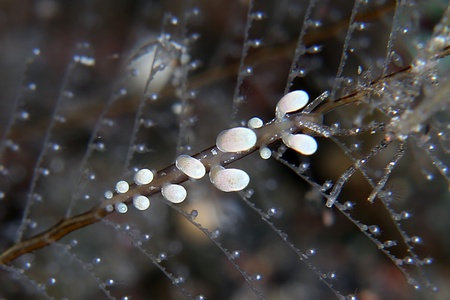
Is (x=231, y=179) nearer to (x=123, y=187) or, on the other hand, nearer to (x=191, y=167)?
(x=191, y=167)

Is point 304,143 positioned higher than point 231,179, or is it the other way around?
point 304,143

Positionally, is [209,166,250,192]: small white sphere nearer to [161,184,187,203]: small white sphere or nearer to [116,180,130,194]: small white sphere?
[161,184,187,203]: small white sphere

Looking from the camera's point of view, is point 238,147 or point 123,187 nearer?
point 238,147

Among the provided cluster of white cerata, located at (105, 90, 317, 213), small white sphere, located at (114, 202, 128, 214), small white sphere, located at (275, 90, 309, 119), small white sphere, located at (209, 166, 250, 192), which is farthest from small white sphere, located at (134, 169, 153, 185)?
small white sphere, located at (275, 90, 309, 119)

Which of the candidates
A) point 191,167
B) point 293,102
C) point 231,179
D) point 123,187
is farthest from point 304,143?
point 123,187

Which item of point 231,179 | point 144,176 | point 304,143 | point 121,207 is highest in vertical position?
point 304,143
